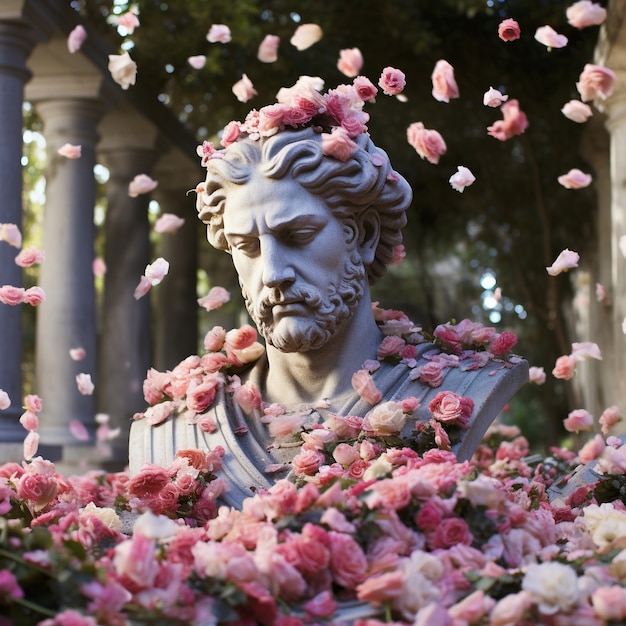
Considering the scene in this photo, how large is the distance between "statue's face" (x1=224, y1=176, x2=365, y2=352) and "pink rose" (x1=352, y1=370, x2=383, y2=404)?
7.7 inches

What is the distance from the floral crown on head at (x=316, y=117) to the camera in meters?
3.73

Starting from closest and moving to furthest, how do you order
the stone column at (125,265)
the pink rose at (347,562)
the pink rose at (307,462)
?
the pink rose at (347,562)
the pink rose at (307,462)
the stone column at (125,265)

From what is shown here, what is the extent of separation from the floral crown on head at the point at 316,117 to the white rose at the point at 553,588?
1.78 metres

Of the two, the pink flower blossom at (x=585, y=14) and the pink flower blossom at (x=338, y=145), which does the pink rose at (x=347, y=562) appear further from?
the pink flower blossom at (x=585, y=14)

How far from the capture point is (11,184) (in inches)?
274

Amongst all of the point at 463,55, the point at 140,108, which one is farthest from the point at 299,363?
the point at 463,55

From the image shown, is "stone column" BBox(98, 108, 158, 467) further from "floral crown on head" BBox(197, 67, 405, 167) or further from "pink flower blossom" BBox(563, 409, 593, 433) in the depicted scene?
"floral crown on head" BBox(197, 67, 405, 167)

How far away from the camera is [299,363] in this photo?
3.95 metres

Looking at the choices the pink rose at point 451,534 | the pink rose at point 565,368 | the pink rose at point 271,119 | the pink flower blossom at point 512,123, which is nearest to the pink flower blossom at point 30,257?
the pink rose at point 271,119

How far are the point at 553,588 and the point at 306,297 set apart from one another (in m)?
1.54

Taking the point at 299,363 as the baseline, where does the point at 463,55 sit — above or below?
above

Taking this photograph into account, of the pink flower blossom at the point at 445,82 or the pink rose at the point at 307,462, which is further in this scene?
the pink flower blossom at the point at 445,82

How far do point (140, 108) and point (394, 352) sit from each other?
6903 millimetres

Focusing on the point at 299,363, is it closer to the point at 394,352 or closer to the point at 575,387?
the point at 394,352
